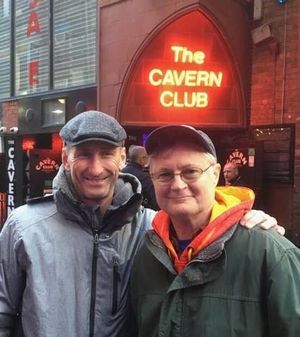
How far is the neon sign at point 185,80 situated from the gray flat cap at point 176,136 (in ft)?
19.9

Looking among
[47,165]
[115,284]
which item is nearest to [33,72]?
[47,165]

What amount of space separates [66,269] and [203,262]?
1.86 feet

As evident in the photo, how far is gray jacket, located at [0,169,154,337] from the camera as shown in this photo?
1.96 m

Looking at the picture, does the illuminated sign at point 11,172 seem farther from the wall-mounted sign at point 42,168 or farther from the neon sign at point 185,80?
the neon sign at point 185,80

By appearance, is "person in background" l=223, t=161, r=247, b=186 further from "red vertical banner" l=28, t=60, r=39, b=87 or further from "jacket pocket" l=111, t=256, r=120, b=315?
"jacket pocket" l=111, t=256, r=120, b=315

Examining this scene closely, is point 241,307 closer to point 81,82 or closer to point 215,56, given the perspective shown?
point 215,56

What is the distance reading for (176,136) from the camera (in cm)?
177

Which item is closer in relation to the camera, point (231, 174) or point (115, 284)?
point (115, 284)

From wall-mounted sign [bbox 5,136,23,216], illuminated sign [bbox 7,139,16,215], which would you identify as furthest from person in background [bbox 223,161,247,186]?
illuminated sign [bbox 7,139,16,215]

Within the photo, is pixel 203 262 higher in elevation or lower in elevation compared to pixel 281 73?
lower

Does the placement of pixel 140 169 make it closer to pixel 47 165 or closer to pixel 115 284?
pixel 115 284

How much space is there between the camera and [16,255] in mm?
2016

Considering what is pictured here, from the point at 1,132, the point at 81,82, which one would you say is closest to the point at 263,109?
the point at 81,82

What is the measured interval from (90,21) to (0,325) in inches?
320
